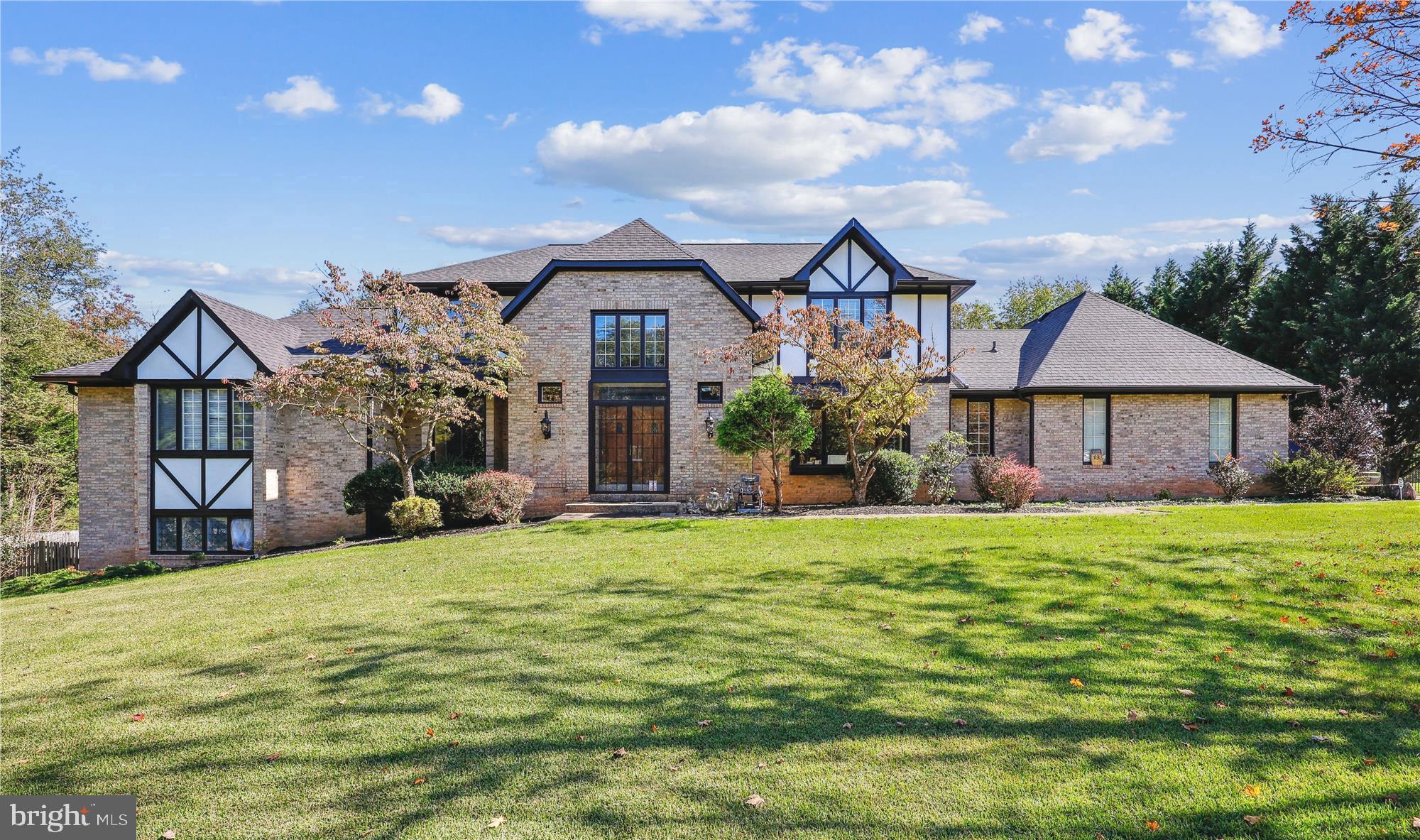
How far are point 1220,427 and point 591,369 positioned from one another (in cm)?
1807

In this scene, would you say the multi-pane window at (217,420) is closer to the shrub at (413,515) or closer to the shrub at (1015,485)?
the shrub at (413,515)

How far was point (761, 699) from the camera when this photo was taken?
556cm

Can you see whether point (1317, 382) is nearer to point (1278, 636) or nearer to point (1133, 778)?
point (1278, 636)

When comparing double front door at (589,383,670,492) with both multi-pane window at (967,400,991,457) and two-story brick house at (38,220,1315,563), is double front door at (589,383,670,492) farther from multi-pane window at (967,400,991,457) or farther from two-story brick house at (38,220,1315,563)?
multi-pane window at (967,400,991,457)

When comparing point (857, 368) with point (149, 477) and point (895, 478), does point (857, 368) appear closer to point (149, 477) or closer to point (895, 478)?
point (895, 478)

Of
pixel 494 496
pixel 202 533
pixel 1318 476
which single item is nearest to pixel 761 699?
pixel 494 496

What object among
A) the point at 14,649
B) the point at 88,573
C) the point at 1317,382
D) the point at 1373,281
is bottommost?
the point at 88,573

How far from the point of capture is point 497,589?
9445 mm

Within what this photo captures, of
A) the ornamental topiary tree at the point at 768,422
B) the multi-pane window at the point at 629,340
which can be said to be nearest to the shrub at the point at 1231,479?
the ornamental topiary tree at the point at 768,422

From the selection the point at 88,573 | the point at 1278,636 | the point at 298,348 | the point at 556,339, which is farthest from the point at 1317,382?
the point at 88,573

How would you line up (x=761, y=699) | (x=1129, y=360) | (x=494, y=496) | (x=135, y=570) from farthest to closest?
1. (x=1129, y=360)
2. (x=494, y=496)
3. (x=135, y=570)
4. (x=761, y=699)

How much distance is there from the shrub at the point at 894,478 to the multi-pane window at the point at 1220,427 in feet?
29.7

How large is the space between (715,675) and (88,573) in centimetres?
1853

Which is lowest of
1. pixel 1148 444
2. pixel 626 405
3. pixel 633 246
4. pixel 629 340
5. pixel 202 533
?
pixel 202 533
